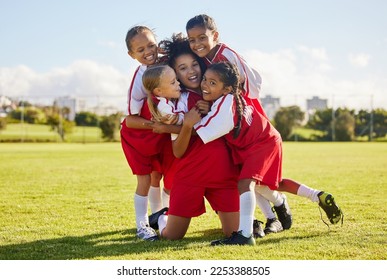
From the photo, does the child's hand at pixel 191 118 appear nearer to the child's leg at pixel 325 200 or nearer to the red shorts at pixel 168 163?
the red shorts at pixel 168 163

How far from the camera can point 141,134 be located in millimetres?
4824

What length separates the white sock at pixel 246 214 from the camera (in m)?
4.20

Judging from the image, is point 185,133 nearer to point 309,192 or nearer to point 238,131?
point 238,131

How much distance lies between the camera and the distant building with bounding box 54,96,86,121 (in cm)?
3575

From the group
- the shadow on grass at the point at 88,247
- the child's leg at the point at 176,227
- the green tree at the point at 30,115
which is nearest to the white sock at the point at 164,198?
the shadow on grass at the point at 88,247

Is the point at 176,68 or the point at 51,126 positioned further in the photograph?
the point at 51,126

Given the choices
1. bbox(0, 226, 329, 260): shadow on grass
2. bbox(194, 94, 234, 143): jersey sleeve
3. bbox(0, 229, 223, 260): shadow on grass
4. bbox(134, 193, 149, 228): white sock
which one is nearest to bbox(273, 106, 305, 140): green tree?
bbox(134, 193, 149, 228): white sock

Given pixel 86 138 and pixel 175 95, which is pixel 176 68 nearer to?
pixel 175 95

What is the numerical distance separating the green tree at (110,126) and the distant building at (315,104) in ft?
38.4

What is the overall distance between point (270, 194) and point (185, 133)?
3.50 feet

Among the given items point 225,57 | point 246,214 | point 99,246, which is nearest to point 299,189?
point 246,214
